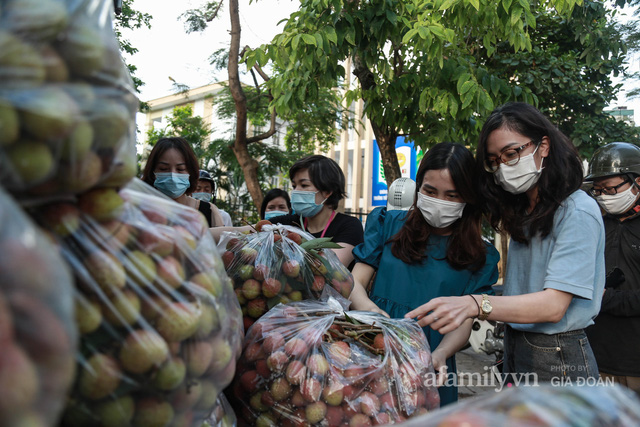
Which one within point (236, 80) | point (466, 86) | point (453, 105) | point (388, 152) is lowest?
point (388, 152)

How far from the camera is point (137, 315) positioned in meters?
0.67

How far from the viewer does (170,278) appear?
0.73 m

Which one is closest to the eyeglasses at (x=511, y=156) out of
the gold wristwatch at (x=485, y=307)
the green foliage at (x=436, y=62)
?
the gold wristwatch at (x=485, y=307)

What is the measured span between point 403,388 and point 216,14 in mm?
7638

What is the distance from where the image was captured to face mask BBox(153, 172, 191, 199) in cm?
284

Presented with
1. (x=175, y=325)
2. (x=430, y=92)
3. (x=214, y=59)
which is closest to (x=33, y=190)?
(x=175, y=325)

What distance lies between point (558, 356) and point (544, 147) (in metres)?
0.80

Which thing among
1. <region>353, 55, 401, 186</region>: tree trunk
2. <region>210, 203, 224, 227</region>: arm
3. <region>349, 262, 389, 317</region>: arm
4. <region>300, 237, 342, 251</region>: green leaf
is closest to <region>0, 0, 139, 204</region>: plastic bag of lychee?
<region>300, 237, 342, 251</region>: green leaf

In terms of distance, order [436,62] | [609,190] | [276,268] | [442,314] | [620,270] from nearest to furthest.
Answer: [276,268]
[442,314]
[620,270]
[609,190]
[436,62]

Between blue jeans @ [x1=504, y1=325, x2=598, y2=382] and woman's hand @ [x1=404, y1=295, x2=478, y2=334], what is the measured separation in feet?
1.66

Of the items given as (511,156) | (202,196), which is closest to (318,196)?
(511,156)

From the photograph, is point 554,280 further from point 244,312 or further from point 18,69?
point 18,69

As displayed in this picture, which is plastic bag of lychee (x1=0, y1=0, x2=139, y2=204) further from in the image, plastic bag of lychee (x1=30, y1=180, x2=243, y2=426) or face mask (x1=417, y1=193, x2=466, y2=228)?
face mask (x1=417, y1=193, x2=466, y2=228)

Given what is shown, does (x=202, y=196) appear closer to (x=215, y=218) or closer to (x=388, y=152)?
(x=215, y=218)
